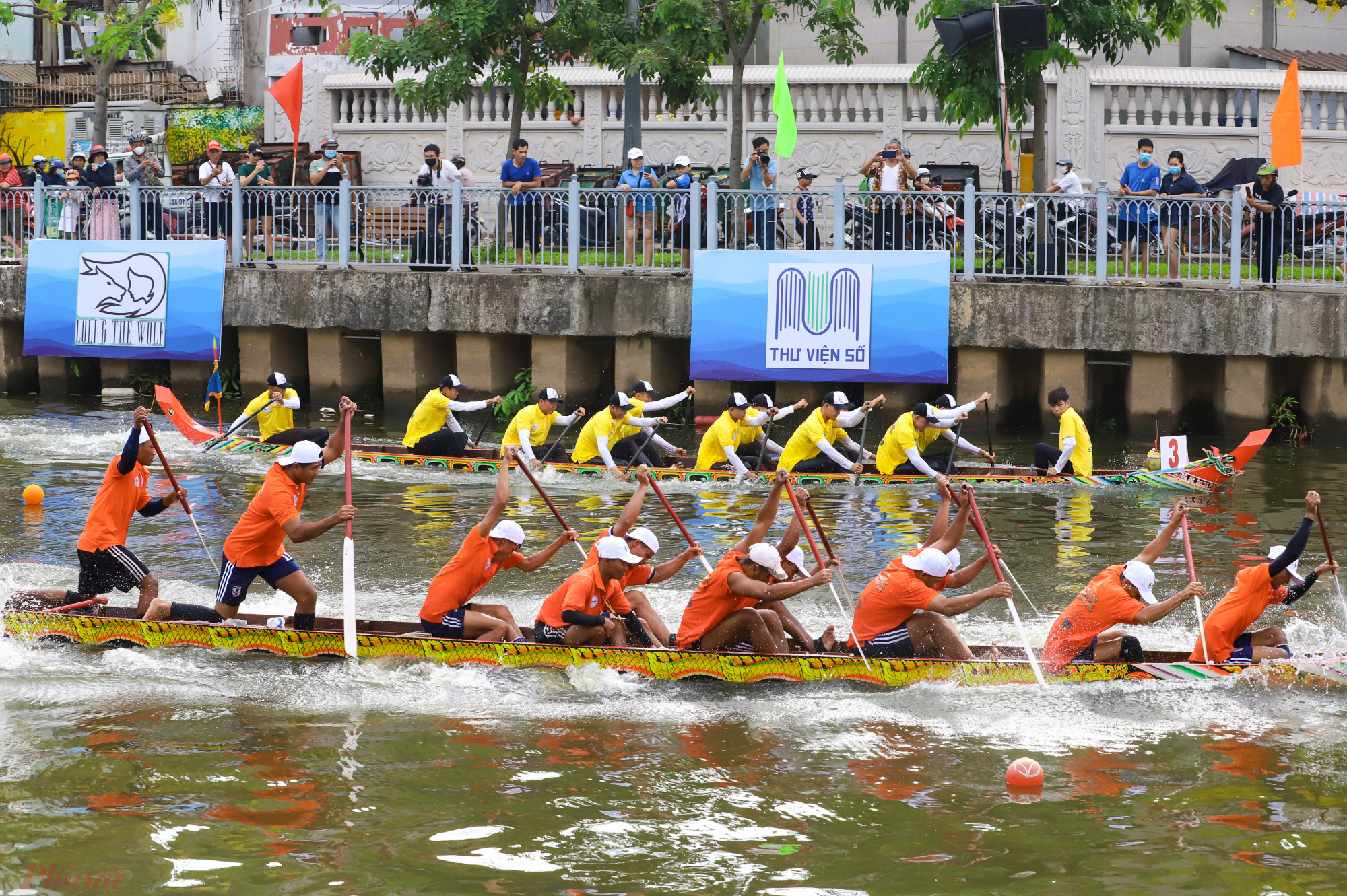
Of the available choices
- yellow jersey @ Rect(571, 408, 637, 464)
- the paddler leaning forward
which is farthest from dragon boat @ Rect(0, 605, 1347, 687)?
yellow jersey @ Rect(571, 408, 637, 464)

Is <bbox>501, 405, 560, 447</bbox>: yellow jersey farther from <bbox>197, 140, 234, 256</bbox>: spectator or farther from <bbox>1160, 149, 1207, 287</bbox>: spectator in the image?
<bbox>1160, 149, 1207, 287</bbox>: spectator

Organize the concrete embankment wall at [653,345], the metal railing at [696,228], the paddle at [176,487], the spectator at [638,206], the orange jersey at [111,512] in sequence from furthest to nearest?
the spectator at [638,206], the concrete embankment wall at [653,345], the metal railing at [696,228], the paddle at [176,487], the orange jersey at [111,512]

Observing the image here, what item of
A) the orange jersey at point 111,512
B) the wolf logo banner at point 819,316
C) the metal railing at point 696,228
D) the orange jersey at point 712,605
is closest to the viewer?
the orange jersey at point 712,605

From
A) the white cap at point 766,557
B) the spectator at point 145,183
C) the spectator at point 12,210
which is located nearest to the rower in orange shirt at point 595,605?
the white cap at point 766,557

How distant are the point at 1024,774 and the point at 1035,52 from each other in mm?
13954

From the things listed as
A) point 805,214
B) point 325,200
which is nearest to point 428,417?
point 325,200

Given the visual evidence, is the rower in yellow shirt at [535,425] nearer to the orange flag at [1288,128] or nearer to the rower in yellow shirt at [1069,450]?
the rower in yellow shirt at [1069,450]

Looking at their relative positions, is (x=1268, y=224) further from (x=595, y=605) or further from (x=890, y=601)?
(x=595, y=605)

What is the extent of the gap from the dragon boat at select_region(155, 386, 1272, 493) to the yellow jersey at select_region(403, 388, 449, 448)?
23 centimetres

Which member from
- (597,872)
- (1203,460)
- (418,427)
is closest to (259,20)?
(418,427)

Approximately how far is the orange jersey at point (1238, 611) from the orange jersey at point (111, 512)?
7.80 meters

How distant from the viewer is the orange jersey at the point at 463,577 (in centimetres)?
1080

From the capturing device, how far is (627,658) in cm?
1057

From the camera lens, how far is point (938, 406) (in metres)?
19.0
